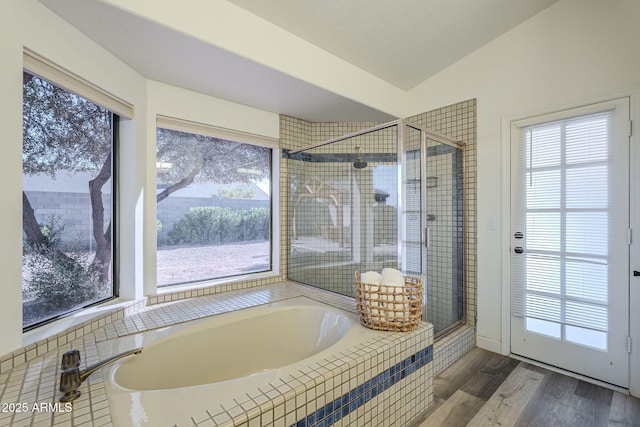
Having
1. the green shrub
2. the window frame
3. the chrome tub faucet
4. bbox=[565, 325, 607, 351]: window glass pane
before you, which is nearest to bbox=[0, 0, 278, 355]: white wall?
the window frame

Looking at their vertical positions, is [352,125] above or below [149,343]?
above

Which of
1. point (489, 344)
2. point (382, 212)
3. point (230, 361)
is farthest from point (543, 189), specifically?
point (230, 361)

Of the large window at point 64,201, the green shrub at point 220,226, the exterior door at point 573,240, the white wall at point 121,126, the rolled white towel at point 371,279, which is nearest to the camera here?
the white wall at point 121,126

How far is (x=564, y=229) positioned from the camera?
206 cm

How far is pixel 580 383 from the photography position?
6.30ft

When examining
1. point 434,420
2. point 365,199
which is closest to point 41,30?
point 365,199

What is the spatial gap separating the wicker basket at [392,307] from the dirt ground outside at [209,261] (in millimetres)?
1493

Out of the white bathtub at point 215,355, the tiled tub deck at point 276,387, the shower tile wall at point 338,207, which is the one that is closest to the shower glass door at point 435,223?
the shower tile wall at point 338,207

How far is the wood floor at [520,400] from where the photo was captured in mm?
1577

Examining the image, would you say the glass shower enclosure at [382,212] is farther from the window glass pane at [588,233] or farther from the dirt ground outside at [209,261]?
the window glass pane at [588,233]

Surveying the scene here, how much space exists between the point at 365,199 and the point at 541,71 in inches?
64.0

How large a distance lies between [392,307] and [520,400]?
3.45ft

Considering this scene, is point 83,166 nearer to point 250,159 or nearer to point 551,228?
point 250,159

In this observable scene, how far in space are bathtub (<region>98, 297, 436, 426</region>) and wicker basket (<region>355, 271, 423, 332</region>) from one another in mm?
66
